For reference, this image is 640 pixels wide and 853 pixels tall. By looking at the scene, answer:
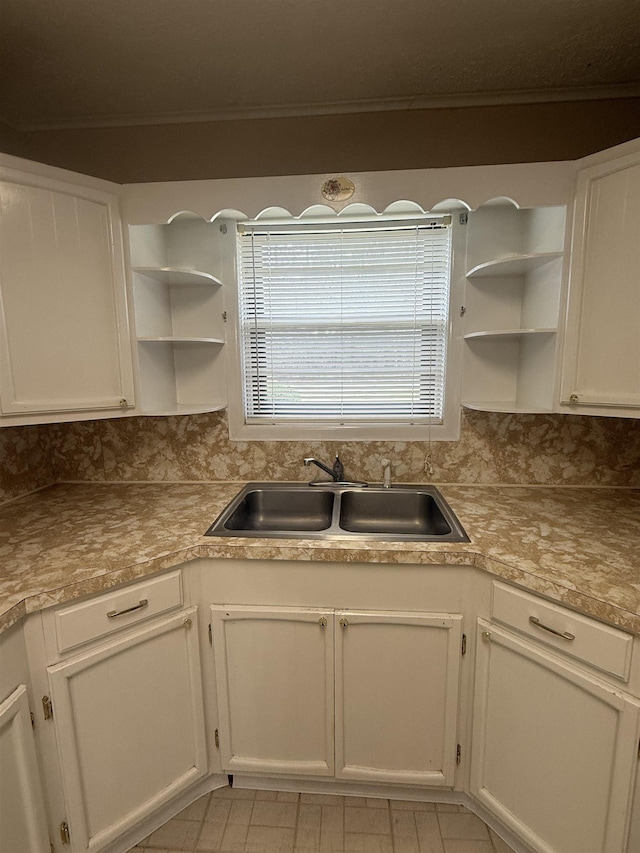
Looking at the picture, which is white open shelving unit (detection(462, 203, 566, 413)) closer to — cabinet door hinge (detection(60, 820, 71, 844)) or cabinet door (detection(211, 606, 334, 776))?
cabinet door (detection(211, 606, 334, 776))

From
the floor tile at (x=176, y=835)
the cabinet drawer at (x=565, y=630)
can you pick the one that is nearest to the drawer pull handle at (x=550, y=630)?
the cabinet drawer at (x=565, y=630)

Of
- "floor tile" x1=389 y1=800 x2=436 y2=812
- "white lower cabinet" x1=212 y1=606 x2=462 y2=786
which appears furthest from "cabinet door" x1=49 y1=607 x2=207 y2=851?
"floor tile" x1=389 y1=800 x2=436 y2=812

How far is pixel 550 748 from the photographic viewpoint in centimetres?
109

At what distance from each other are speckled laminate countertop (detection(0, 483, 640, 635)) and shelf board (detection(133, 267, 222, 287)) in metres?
0.93

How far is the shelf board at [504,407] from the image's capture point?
1496 millimetres

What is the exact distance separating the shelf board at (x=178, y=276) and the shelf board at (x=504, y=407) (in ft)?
4.05

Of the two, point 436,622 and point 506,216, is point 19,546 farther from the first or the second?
point 506,216

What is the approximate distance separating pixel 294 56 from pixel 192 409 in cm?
133

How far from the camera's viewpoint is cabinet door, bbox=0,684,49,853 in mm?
957

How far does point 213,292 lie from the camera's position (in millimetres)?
1806

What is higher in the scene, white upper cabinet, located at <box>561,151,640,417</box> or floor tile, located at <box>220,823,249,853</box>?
white upper cabinet, located at <box>561,151,640,417</box>

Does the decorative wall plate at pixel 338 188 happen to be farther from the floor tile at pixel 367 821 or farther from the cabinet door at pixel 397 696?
the floor tile at pixel 367 821

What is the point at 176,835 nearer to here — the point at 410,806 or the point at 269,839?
the point at 269,839

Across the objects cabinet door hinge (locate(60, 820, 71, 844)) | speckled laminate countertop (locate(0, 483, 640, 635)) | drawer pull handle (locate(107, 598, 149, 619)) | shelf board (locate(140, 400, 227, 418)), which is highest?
shelf board (locate(140, 400, 227, 418))
